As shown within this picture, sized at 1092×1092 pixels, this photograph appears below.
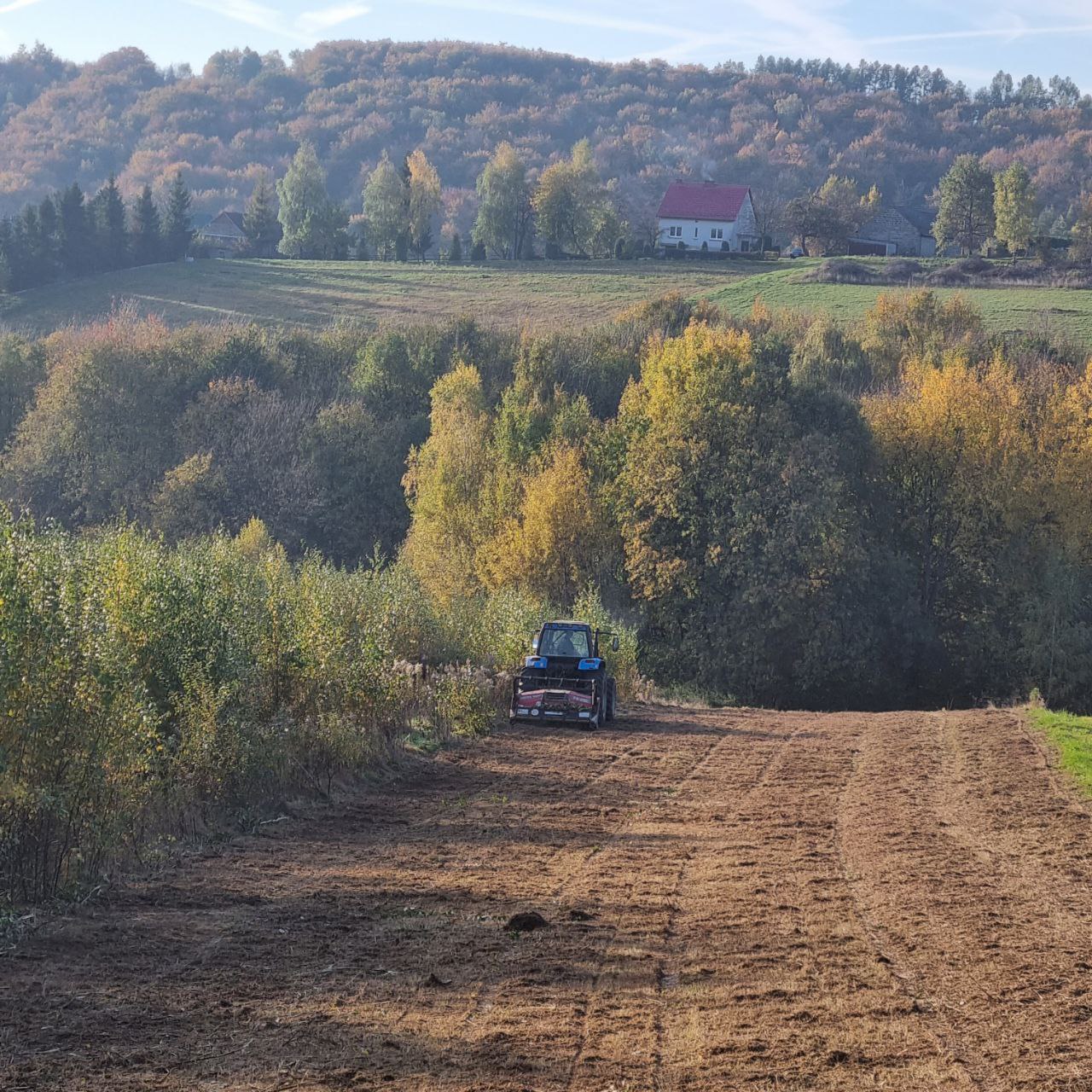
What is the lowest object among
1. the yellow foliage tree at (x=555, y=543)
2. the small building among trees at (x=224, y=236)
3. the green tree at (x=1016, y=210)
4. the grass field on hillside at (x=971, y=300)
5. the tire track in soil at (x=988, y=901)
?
the yellow foliage tree at (x=555, y=543)

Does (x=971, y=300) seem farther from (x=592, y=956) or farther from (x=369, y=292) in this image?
(x=592, y=956)

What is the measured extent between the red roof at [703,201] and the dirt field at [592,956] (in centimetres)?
9661

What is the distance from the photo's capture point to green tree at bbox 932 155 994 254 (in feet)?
325

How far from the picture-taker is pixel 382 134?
172 meters

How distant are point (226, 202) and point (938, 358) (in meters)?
112

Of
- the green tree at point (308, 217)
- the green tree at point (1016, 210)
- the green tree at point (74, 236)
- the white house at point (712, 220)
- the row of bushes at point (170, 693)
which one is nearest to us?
the row of bushes at point (170, 693)

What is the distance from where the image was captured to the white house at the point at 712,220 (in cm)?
10762

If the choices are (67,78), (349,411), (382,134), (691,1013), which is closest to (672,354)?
(349,411)

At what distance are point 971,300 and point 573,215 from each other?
35.1 metres

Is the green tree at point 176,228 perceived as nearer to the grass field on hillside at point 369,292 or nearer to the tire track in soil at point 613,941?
the grass field on hillside at point 369,292

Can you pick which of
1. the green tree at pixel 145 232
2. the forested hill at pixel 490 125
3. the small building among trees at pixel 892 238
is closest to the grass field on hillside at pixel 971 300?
the small building among trees at pixel 892 238

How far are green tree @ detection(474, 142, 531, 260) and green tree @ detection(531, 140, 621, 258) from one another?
1.87 meters

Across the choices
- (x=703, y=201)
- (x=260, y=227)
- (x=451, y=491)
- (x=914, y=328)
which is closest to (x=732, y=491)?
(x=451, y=491)

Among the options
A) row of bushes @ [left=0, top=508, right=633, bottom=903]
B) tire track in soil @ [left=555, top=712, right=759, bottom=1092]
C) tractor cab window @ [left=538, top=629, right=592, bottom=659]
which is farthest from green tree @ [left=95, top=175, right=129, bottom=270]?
tire track in soil @ [left=555, top=712, right=759, bottom=1092]
